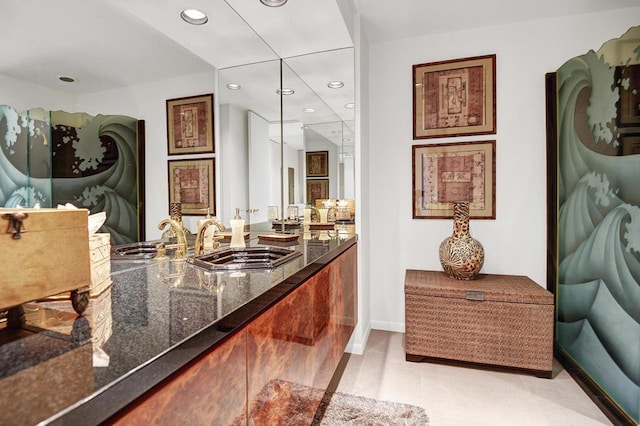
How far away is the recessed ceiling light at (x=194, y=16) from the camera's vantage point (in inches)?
69.1

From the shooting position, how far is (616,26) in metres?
2.40

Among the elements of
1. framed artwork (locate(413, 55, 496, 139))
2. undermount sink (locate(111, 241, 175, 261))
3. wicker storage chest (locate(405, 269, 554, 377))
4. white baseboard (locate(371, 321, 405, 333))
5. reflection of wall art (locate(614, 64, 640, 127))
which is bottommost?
white baseboard (locate(371, 321, 405, 333))

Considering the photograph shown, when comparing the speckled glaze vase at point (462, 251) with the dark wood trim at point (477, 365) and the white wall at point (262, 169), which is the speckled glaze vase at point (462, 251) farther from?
the white wall at point (262, 169)

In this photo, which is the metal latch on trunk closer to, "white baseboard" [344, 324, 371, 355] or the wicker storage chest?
the wicker storage chest

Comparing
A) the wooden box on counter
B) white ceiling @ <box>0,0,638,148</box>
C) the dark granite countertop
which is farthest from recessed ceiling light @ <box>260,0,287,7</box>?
the wooden box on counter

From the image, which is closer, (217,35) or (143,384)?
(143,384)

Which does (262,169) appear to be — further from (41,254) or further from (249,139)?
(41,254)

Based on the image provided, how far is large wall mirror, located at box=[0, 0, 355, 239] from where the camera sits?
3.12ft

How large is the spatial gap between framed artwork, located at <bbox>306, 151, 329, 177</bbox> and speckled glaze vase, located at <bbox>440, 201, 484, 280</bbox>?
44.4 inches

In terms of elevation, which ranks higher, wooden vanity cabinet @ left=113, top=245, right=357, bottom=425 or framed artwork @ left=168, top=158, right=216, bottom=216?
framed artwork @ left=168, top=158, right=216, bottom=216

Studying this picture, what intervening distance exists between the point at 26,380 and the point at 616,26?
3.57 metres

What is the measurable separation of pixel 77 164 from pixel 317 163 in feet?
6.80

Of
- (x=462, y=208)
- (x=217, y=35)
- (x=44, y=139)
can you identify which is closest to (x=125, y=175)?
(x=44, y=139)

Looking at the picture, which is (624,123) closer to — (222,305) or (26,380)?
(222,305)
